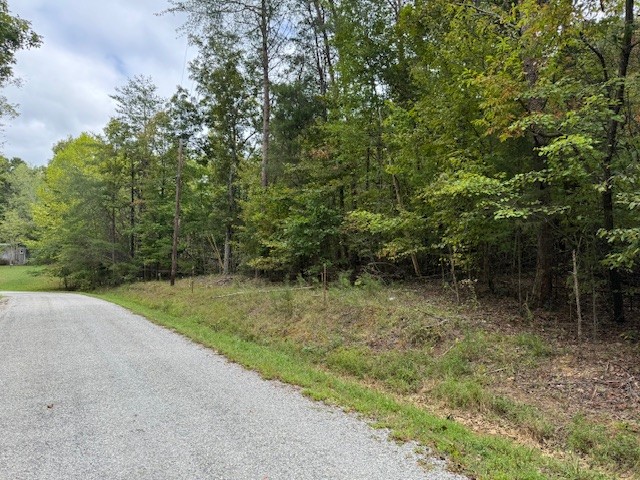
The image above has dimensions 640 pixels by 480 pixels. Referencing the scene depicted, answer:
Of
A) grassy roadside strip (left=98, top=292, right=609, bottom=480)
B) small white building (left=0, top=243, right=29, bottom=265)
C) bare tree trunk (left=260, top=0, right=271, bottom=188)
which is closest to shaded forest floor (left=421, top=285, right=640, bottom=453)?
grassy roadside strip (left=98, top=292, right=609, bottom=480)

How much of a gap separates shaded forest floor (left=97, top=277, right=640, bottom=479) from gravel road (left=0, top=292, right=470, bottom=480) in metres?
0.57

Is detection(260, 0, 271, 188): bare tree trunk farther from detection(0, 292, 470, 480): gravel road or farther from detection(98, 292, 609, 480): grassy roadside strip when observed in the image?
detection(0, 292, 470, 480): gravel road

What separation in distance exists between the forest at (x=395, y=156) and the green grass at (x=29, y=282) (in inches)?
271

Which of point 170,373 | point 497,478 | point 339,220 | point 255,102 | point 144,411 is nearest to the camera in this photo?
point 497,478

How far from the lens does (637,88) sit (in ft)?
20.4

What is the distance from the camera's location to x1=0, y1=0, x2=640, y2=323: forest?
6.71 metres

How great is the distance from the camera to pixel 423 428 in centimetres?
398

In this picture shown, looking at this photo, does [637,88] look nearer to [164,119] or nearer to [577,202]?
[577,202]

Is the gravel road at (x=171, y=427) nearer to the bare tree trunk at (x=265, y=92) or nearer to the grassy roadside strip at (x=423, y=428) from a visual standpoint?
the grassy roadside strip at (x=423, y=428)

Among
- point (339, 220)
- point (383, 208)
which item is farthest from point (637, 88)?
point (339, 220)

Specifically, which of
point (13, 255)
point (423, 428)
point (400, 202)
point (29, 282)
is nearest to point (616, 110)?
point (400, 202)

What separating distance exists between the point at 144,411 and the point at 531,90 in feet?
23.7

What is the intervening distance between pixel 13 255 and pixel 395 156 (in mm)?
64046

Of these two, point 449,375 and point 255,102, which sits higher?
point 255,102
